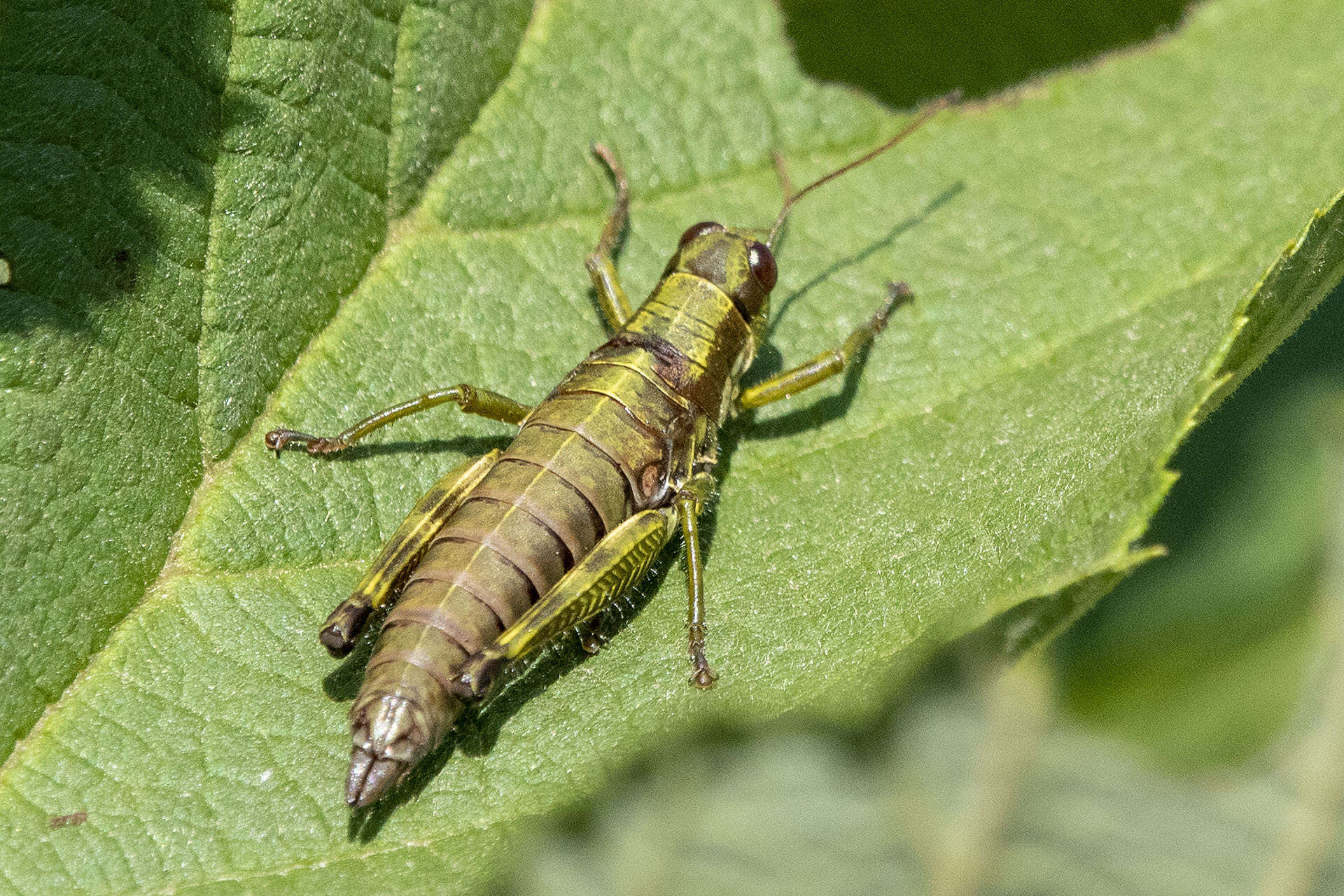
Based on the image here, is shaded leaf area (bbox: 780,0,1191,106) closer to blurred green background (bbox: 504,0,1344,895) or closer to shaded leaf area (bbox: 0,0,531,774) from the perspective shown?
blurred green background (bbox: 504,0,1344,895)

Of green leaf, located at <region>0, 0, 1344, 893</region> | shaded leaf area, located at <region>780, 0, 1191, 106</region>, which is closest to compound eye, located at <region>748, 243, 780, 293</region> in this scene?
green leaf, located at <region>0, 0, 1344, 893</region>

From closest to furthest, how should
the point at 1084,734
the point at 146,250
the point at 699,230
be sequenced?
the point at 146,250 < the point at 1084,734 < the point at 699,230

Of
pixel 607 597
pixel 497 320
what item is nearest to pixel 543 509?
pixel 607 597

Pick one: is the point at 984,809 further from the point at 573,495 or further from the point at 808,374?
the point at 808,374

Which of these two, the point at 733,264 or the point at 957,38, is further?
the point at 957,38

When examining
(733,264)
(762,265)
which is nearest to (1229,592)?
(762,265)

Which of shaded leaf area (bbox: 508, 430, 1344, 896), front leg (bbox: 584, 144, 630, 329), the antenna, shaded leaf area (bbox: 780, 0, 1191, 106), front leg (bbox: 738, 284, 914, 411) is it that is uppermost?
shaded leaf area (bbox: 780, 0, 1191, 106)

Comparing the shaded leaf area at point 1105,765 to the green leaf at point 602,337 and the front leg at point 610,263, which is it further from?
the front leg at point 610,263

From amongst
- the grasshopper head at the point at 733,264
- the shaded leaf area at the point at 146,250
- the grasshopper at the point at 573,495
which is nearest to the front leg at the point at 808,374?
the grasshopper at the point at 573,495
